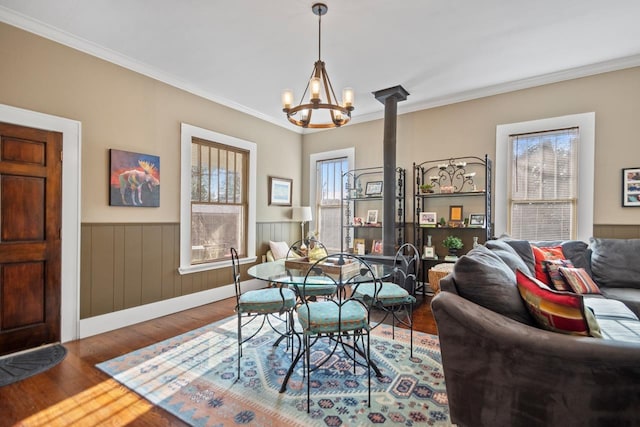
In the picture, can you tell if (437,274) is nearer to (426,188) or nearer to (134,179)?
(426,188)

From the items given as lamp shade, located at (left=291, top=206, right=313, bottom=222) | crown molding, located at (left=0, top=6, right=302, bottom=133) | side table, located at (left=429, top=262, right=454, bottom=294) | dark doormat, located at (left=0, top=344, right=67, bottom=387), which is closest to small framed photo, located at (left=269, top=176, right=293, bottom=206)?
lamp shade, located at (left=291, top=206, right=313, bottom=222)

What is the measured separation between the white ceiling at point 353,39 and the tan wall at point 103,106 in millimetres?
142

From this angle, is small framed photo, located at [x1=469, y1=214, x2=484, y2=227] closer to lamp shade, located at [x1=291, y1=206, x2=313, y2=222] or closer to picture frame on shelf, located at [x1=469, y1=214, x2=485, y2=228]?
picture frame on shelf, located at [x1=469, y1=214, x2=485, y2=228]

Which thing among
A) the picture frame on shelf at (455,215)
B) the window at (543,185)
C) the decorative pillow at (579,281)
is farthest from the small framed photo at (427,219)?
the decorative pillow at (579,281)

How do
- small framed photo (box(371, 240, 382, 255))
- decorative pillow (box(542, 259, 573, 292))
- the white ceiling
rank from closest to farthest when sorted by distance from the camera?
the white ceiling < decorative pillow (box(542, 259, 573, 292)) < small framed photo (box(371, 240, 382, 255))

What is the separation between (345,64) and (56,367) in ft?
13.0

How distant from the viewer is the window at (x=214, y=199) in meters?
3.97

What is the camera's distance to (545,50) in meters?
3.20

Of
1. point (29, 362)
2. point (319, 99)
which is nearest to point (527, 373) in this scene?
point (319, 99)

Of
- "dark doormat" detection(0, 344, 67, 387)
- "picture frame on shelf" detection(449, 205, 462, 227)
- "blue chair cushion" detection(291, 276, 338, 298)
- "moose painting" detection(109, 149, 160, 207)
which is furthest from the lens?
"picture frame on shelf" detection(449, 205, 462, 227)

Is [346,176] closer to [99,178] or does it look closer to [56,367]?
[99,178]

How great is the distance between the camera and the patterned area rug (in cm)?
185

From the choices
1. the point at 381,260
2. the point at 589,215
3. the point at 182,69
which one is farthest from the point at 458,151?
the point at 182,69

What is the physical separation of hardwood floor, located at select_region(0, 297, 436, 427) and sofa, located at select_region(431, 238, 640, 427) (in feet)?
5.44
